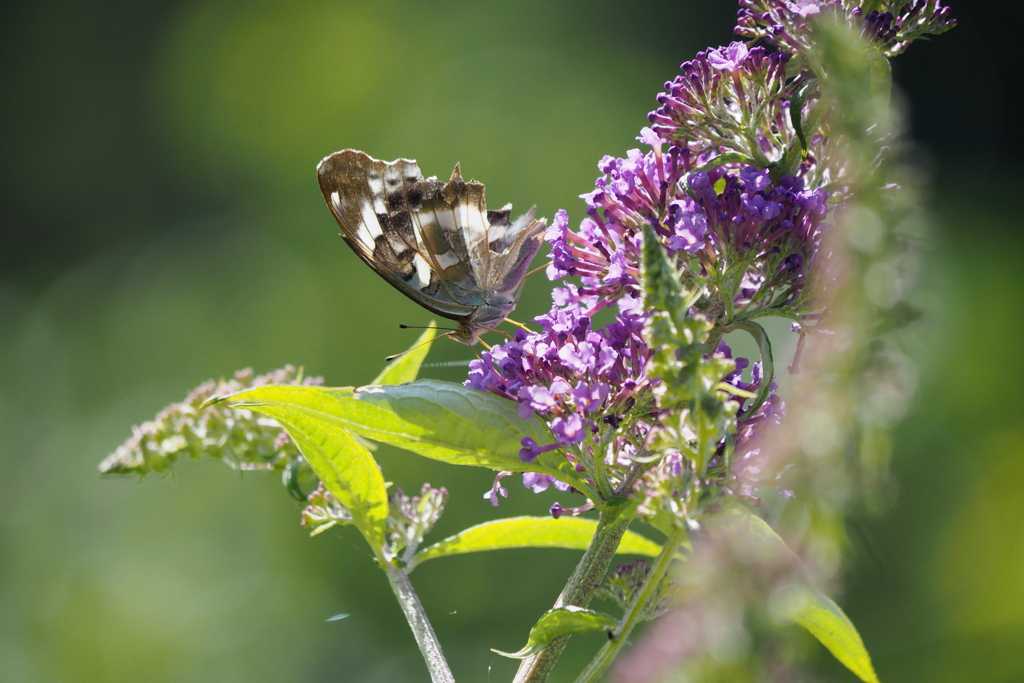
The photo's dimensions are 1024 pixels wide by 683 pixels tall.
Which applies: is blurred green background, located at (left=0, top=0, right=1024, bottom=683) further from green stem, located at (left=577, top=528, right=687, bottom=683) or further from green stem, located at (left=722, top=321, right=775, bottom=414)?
green stem, located at (left=577, top=528, right=687, bottom=683)

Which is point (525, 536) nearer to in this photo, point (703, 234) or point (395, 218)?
point (703, 234)

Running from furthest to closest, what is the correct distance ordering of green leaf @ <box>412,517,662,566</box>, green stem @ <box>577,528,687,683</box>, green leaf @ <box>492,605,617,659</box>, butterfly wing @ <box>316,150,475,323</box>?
butterfly wing @ <box>316,150,475,323</box>
green leaf @ <box>412,517,662,566</box>
green leaf @ <box>492,605,617,659</box>
green stem @ <box>577,528,687,683</box>

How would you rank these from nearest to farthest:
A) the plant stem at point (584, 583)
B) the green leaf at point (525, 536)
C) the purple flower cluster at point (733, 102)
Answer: the plant stem at point (584, 583) → the purple flower cluster at point (733, 102) → the green leaf at point (525, 536)

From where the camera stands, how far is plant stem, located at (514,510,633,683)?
100 centimetres

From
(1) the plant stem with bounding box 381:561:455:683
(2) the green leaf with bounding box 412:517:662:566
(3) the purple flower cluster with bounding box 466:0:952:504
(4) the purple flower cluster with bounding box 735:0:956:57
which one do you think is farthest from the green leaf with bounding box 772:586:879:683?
(4) the purple flower cluster with bounding box 735:0:956:57

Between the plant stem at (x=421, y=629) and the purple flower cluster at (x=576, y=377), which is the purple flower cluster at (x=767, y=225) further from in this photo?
the plant stem at (x=421, y=629)

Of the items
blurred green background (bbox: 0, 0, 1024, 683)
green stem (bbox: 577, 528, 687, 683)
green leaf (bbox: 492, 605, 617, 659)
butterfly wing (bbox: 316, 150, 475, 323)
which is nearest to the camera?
green stem (bbox: 577, 528, 687, 683)

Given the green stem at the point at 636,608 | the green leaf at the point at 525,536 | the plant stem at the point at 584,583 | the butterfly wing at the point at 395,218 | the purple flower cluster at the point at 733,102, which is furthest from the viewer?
the butterfly wing at the point at 395,218

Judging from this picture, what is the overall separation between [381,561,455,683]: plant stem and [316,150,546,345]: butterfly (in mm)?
662

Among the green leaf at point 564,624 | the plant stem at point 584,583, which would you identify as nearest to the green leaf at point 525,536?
the plant stem at point 584,583

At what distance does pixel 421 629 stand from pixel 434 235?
0.90m

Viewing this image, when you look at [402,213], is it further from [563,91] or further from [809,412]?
[563,91]

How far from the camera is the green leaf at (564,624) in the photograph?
88 centimetres

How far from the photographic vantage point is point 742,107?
3.69 feet
